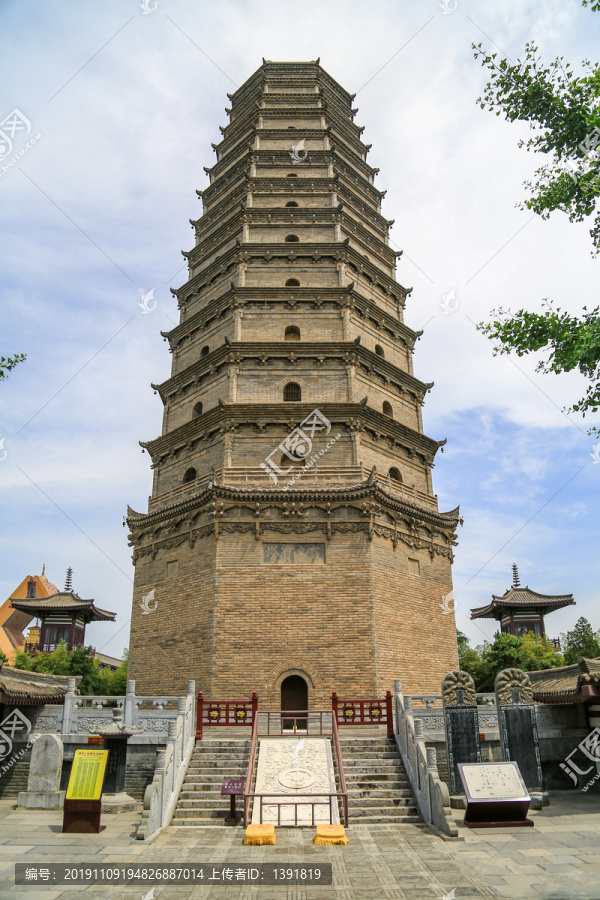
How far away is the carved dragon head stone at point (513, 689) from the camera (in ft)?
42.7

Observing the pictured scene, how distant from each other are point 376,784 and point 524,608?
36.2 meters

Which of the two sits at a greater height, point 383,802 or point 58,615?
point 58,615

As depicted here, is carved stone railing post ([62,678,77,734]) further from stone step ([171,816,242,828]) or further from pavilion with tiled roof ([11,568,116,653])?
pavilion with tiled roof ([11,568,116,653])

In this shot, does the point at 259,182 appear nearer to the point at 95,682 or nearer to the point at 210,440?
the point at 210,440

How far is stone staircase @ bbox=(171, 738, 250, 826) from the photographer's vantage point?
37.1ft

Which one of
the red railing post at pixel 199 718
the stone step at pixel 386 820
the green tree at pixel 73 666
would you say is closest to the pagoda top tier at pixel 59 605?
the green tree at pixel 73 666

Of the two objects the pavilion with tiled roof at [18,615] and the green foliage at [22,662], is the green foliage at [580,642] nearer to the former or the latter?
the green foliage at [22,662]

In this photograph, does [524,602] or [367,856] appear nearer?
[367,856]

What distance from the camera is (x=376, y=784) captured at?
1216 cm

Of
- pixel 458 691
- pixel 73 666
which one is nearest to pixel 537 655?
pixel 73 666

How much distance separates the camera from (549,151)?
453 inches

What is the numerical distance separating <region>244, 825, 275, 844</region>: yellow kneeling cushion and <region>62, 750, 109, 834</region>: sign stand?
268cm

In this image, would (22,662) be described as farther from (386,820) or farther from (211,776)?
(386,820)

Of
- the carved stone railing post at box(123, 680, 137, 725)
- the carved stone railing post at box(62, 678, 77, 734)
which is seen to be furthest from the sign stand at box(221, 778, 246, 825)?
the carved stone railing post at box(62, 678, 77, 734)
